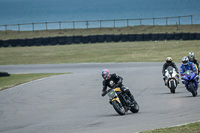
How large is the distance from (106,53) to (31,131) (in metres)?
30.7

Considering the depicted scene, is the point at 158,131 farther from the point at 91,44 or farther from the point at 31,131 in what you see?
the point at 91,44

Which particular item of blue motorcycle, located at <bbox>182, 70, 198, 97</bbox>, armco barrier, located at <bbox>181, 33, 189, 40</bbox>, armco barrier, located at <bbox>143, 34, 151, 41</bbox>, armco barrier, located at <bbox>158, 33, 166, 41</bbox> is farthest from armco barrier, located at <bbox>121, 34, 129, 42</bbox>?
blue motorcycle, located at <bbox>182, 70, 198, 97</bbox>

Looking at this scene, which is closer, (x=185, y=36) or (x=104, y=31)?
(x=185, y=36)

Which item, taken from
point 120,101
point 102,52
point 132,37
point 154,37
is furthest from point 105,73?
point 132,37

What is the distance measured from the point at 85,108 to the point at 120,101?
1.85 metres

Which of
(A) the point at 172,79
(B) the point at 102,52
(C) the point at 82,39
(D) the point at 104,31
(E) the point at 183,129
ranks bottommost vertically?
(E) the point at 183,129

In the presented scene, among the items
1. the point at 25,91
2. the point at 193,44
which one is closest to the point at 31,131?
the point at 25,91

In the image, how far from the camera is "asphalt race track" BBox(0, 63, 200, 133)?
10117 mm

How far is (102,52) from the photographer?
41.6 meters

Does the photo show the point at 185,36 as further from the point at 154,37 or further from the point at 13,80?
the point at 13,80

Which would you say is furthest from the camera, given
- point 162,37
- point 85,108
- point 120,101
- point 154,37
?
point 154,37

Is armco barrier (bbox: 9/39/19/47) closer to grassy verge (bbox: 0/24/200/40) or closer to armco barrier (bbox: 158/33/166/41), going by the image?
grassy verge (bbox: 0/24/200/40)

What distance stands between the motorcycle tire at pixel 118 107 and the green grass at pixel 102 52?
2155 centimetres

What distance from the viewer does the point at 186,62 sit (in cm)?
1527
